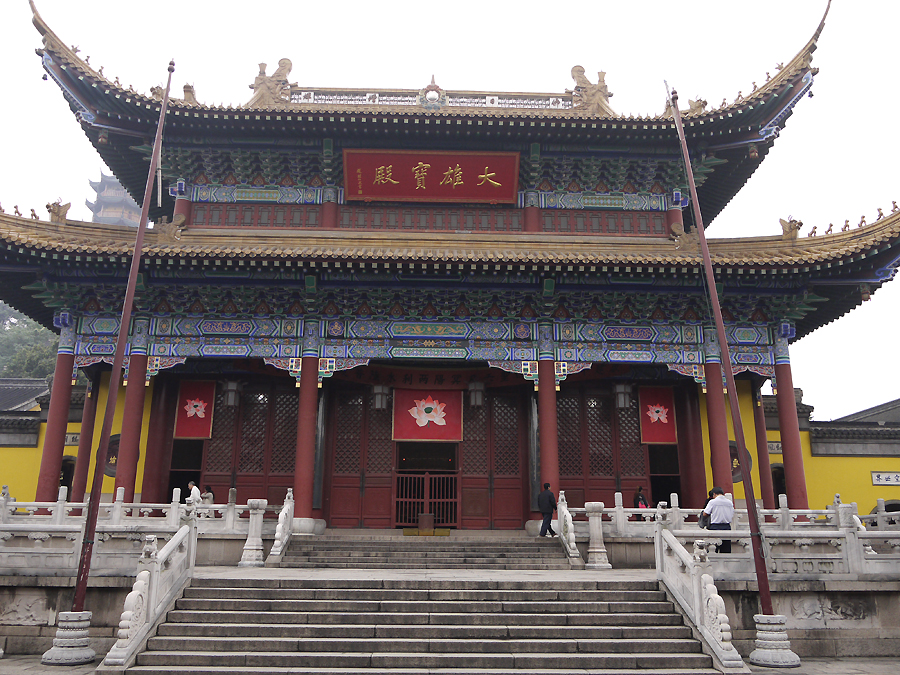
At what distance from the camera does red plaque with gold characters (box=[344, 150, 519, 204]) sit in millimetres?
15727

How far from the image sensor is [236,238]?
15.4 m

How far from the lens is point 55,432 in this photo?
1332 centimetres

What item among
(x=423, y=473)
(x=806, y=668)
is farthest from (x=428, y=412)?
(x=806, y=668)

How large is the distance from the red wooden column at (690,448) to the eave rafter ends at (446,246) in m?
3.59

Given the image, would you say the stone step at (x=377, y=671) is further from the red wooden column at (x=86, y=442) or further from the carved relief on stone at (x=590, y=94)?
the carved relief on stone at (x=590, y=94)

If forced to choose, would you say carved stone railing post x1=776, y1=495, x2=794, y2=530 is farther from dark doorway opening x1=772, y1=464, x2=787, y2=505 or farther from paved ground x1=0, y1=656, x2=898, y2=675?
dark doorway opening x1=772, y1=464, x2=787, y2=505

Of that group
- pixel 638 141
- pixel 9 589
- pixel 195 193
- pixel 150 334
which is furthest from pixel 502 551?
pixel 195 193

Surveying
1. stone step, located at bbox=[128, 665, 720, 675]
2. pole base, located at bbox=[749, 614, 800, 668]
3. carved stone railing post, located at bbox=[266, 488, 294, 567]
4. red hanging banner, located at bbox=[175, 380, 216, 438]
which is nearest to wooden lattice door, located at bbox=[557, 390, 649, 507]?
carved stone railing post, located at bbox=[266, 488, 294, 567]

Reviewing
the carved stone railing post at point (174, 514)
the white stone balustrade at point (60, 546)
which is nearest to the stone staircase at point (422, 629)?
the white stone balustrade at point (60, 546)

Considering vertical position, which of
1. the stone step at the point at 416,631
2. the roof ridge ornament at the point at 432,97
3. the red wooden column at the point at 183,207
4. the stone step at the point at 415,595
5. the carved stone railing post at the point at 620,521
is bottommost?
the stone step at the point at 416,631

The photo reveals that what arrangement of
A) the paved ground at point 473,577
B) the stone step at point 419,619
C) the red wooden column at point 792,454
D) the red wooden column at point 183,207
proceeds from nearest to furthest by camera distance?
the paved ground at point 473,577
the stone step at point 419,619
the red wooden column at point 792,454
the red wooden column at point 183,207

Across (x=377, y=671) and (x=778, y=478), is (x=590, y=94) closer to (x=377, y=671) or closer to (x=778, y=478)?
(x=778, y=478)

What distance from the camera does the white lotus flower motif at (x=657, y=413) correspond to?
15633 mm

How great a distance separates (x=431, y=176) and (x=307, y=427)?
269 inches
